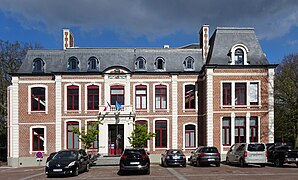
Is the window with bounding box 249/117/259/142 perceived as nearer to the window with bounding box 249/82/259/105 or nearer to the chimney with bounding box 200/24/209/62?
the window with bounding box 249/82/259/105

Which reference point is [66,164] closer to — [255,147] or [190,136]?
[255,147]

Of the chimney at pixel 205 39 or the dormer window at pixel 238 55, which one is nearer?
the dormer window at pixel 238 55

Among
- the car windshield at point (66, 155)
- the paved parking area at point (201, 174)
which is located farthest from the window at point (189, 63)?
the car windshield at point (66, 155)

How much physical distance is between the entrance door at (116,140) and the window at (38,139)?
620cm

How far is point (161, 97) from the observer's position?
32.9 metres

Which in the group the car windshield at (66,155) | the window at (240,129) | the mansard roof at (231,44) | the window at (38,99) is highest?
the mansard roof at (231,44)

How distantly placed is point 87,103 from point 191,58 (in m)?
10.7

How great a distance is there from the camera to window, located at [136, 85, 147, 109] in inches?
1293

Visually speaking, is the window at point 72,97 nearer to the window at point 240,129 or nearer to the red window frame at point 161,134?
the red window frame at point 161,134

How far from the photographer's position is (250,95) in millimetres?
30984

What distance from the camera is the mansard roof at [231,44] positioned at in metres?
31.8

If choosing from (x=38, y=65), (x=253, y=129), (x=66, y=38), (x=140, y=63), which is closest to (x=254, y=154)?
(x=253, y=129)

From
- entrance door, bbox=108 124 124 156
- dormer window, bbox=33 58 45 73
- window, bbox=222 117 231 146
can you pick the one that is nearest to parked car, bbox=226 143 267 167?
window, bbox=222 117 231 146

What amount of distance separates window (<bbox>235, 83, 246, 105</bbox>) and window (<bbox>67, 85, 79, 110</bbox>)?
14344 millimetres
